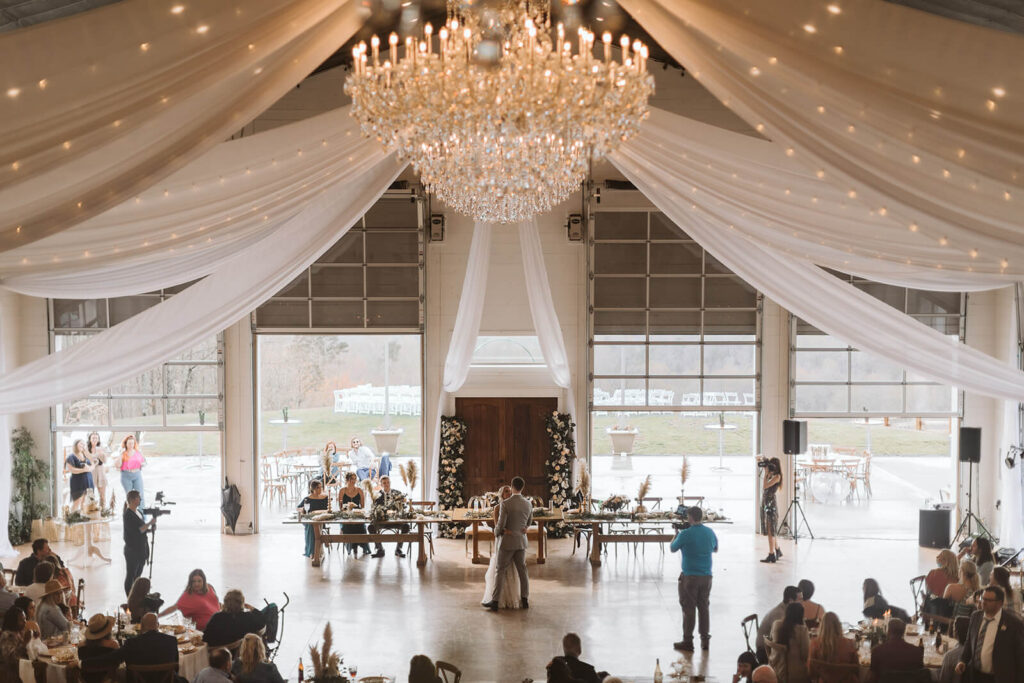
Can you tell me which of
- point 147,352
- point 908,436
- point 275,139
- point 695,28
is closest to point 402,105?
point 275,139

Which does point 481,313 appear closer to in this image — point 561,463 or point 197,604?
point 561,463

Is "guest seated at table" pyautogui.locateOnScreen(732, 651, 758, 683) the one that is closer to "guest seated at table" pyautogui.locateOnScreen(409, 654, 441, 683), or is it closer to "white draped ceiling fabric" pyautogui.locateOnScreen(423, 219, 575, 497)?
"guest seated at table" pyautogui.locateOnScreen(409, 654, 441, 683)

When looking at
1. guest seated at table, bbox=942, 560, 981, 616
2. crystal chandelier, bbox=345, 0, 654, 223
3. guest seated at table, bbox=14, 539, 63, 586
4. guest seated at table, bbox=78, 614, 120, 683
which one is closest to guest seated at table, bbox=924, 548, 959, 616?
guest seated at table, bbox=942, 560, 981, 616

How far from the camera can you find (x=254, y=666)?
6145mm

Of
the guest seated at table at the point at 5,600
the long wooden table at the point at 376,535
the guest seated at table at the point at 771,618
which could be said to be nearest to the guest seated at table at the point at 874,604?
the guest seated at table at the point at 771,618

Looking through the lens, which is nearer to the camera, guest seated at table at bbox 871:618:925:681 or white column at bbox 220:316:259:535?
guest seated at table at bbox 871:618:925:681

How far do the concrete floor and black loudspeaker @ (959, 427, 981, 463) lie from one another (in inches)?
55.0

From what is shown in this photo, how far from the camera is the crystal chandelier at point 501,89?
229 inches

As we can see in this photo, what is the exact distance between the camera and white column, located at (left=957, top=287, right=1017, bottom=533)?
13.3 m

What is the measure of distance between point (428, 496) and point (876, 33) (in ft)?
34.2

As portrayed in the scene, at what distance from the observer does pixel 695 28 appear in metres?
4.50

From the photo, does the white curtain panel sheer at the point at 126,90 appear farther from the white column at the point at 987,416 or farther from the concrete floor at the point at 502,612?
the white column at the point at 987,416

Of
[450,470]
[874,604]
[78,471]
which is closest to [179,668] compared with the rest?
[874,604]

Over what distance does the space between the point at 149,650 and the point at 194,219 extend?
9.47ft
